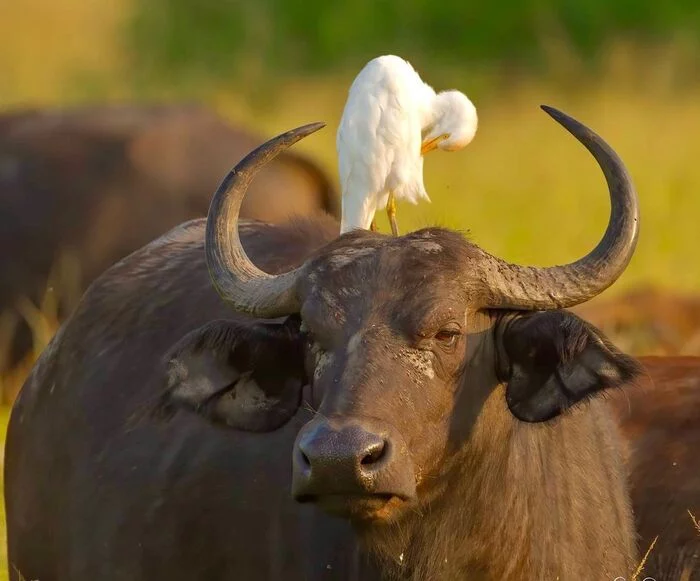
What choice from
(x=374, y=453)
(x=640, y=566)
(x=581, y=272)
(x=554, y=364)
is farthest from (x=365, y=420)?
(x=640, y=566)

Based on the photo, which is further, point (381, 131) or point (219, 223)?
point (381, 131)

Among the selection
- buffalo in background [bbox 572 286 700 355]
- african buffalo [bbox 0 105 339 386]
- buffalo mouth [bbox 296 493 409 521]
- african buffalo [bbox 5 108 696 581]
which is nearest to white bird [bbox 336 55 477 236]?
african buffalo [bbox 5 108 696 581]

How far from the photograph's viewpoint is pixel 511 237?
15.5 meters

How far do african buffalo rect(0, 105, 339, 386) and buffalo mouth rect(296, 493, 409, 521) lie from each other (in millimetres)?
7414

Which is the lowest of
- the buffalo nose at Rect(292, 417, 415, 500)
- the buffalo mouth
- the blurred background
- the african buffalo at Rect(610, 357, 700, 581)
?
the blurred background

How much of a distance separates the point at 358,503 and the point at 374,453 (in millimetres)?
171

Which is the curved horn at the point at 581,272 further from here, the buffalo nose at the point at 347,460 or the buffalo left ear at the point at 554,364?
the buffalo nose at the point at 347,460

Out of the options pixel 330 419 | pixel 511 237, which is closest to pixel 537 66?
pixel 511 237

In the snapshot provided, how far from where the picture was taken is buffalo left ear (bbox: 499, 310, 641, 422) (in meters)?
5.50

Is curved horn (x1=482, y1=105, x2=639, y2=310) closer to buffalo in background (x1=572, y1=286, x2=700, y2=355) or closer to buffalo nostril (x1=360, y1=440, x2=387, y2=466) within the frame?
buffalo nostril (x1=360, y1=440, x2=387, y2=466)

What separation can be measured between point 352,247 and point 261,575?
3.91 feet

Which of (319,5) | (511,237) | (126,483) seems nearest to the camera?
(126,483)

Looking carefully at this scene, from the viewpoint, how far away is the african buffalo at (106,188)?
42.5 feet

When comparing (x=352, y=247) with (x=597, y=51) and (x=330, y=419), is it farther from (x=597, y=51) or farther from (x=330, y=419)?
(x=597, y=51)
